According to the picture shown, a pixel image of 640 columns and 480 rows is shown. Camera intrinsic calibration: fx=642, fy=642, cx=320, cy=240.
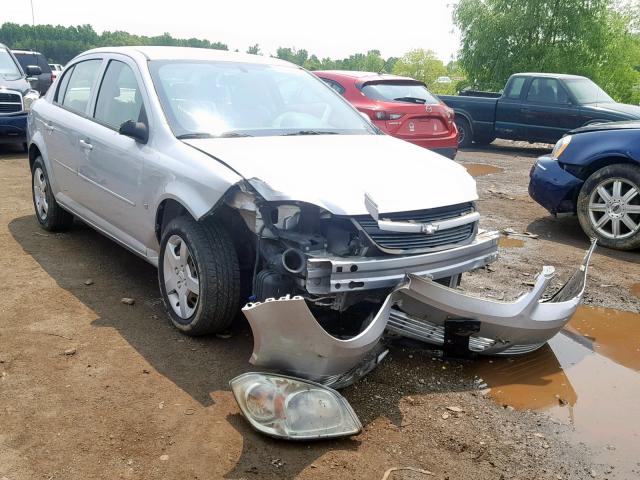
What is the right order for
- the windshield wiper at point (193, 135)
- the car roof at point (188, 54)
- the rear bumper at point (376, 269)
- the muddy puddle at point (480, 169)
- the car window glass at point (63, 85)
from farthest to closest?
1. the muddy puddle at point (480, 169)
2. the car window glass at point (63, 85)
3. the car roof at point (188, 54)
4. the windshield wiper at point (193, 135)
5. the rear bumper at point (376, 269)

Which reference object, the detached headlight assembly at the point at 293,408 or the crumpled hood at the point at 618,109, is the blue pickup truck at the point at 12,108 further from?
the crumpled hood at the point at 618,109

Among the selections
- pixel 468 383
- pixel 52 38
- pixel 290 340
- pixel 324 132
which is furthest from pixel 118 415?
pixel 52 38

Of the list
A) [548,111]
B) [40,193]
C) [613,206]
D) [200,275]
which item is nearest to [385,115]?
[613,206]

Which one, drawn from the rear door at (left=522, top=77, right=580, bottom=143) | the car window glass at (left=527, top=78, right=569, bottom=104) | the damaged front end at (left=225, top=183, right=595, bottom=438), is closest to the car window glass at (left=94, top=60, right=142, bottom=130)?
the damaged front end at (left=225, top=183, right=595, bottom=438)

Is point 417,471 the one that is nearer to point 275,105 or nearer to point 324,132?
point 324,132

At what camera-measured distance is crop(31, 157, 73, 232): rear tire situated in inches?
240

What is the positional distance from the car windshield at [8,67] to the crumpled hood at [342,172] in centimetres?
997

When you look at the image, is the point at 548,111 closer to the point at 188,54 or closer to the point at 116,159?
the point at 188,54

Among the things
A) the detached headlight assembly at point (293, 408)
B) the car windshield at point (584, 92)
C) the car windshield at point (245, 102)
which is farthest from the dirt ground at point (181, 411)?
the car windshield at point (584, 92)

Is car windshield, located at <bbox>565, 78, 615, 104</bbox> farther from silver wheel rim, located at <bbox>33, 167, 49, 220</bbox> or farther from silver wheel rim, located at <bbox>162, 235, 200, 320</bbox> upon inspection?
silver wheel rim, located at <bbox>162, 235, 200, 320</bbox>

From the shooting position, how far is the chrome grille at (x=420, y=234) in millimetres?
3451

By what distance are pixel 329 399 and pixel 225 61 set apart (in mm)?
2888

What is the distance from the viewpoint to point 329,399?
316cm

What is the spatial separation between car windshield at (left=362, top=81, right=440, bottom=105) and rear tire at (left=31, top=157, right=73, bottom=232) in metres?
5.07
